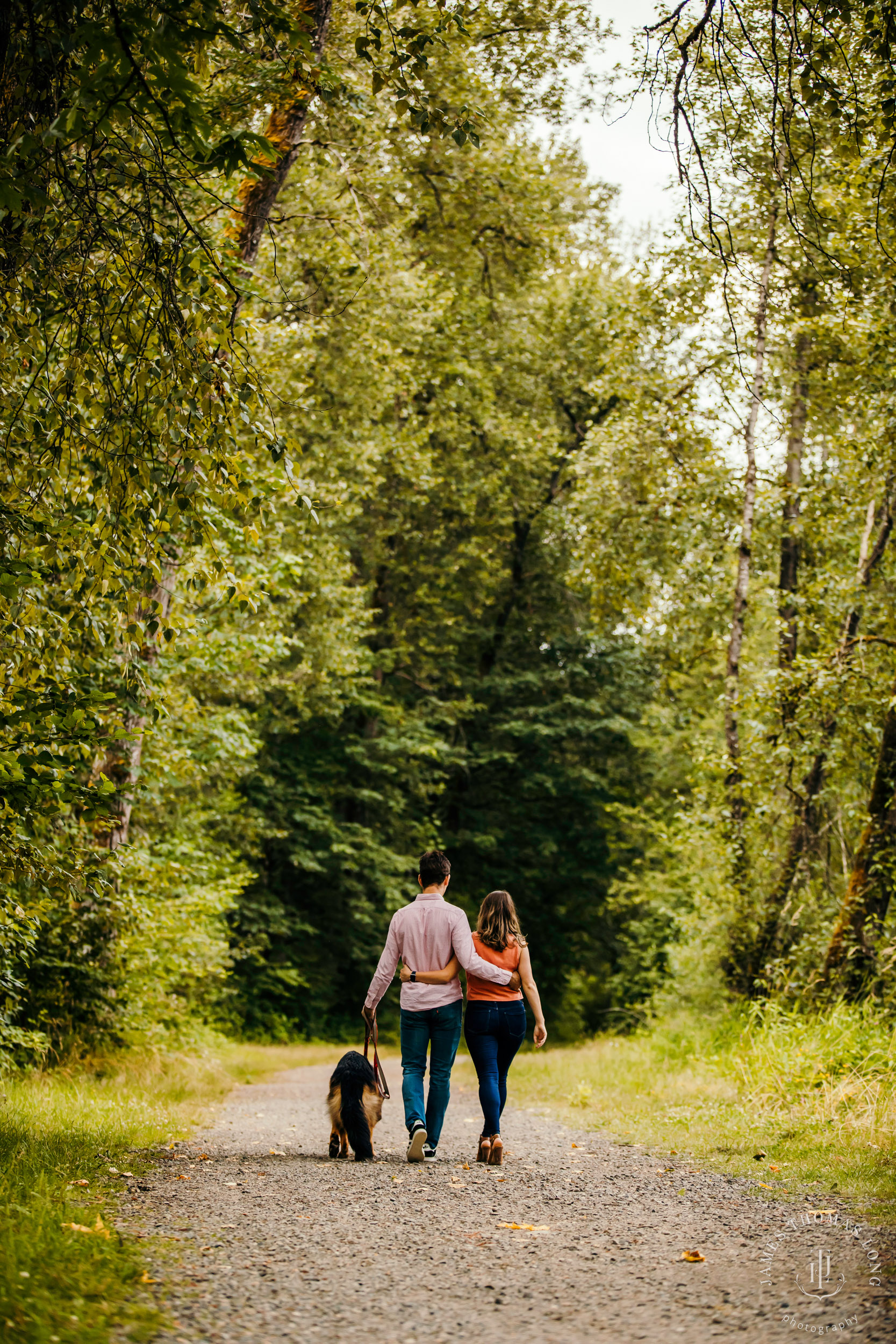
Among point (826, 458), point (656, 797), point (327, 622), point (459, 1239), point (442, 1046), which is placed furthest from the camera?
point (656, 797)

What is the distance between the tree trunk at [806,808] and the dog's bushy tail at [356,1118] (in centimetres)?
726

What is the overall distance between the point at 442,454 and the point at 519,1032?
63.9 ft

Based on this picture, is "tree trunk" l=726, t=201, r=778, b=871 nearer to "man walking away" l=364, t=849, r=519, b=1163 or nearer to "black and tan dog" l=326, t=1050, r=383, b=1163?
"man walking away" l=364, t=849, r=519, b=1163

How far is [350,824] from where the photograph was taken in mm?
24078

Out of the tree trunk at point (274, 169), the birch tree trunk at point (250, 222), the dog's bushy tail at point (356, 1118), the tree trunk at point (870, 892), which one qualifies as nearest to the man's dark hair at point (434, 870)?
the dog's bushy tail at point (356, 1118)

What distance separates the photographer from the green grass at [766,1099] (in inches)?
242

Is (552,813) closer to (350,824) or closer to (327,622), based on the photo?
(350,824)

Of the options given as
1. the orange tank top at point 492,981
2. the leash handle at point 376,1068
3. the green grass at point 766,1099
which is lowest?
the green grass at point 766,1099

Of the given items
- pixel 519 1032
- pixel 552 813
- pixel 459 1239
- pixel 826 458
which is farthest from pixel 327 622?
pixel 459 1239

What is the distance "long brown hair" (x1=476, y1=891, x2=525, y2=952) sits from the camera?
7.02 metres

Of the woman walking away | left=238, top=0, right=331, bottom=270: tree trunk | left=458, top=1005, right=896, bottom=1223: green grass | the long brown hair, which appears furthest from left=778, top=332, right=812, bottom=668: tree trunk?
the woman walking away

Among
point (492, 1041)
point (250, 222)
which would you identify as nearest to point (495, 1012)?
point (492, 1041)

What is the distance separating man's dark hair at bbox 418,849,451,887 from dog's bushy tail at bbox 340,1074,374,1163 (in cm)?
134

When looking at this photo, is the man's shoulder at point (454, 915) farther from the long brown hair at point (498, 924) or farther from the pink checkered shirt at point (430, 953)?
the long brown hair at point (498, 924)
